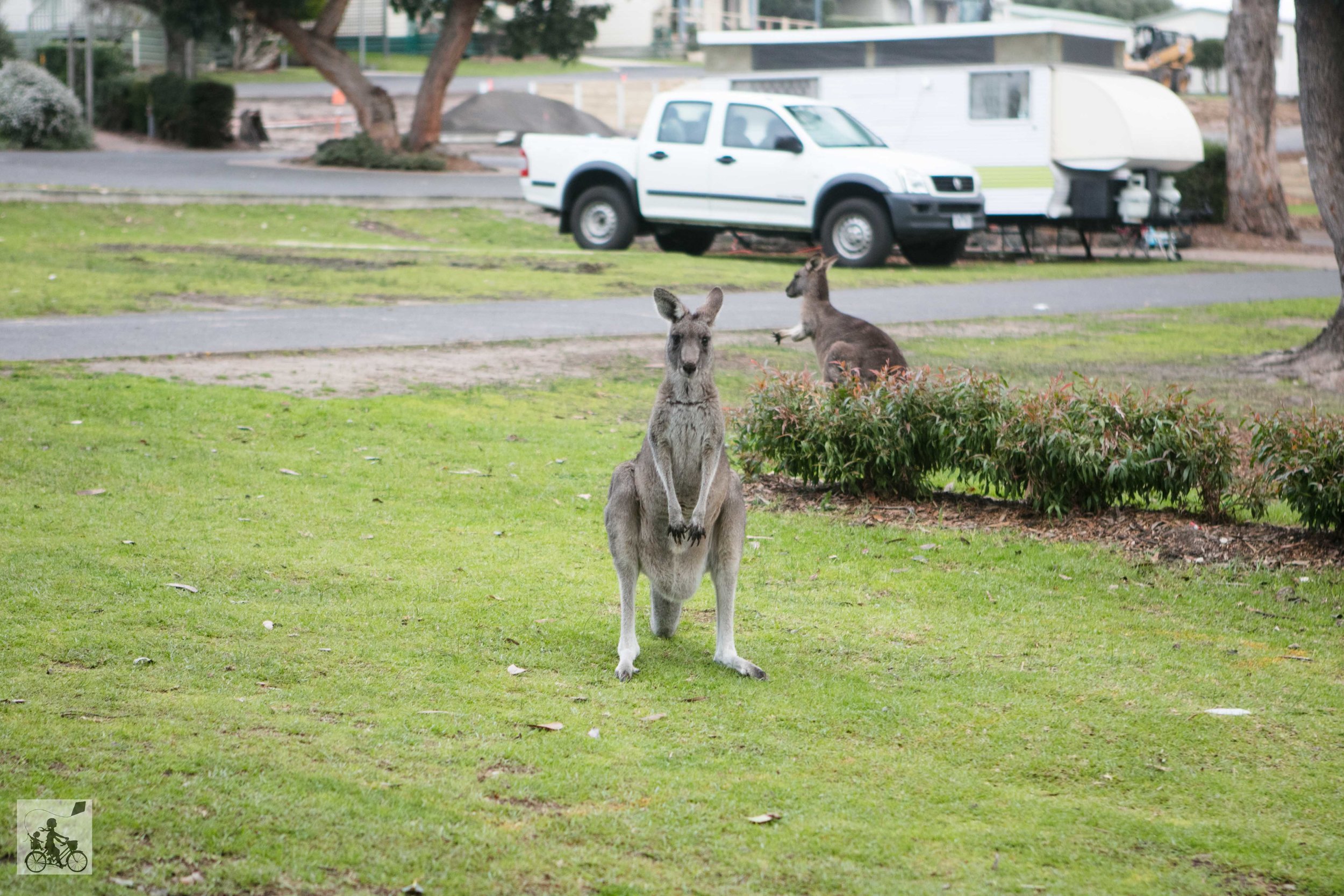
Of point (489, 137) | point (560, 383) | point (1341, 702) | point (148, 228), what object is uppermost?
point (489, 137)

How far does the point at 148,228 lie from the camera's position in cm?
1980

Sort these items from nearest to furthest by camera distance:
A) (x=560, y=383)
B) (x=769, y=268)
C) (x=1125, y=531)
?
(x=1125, y=531) < (x=560, y=383) < (x=769, y=268)

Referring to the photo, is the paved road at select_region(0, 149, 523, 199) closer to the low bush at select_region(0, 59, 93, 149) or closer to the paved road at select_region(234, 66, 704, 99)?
the low bush at select_region(0, 59, 93, 149)

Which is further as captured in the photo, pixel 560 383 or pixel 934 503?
pixel 560 383

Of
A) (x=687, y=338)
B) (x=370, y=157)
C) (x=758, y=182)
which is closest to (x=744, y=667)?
(x=687, y=338)

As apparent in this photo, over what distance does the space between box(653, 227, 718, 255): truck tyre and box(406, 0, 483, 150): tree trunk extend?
33.3 ft

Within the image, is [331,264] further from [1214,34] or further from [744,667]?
[1214,34]

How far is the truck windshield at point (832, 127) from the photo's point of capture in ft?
66.6

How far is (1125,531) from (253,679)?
4.70 m

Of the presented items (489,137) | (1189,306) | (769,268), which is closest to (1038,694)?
(1189,306)

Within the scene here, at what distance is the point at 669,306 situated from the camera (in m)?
5.04

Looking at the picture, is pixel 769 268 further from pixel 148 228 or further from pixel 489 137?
pixel 489 137

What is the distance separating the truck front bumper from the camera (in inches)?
761

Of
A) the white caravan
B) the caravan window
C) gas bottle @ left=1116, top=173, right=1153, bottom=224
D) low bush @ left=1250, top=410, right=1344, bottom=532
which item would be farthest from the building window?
low bush @ left=1250, top=410, right=1344, bottom=532
